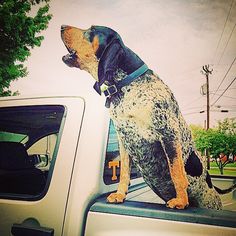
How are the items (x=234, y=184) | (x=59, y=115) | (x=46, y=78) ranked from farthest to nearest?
(x=46, y=78), (x=59, y=115), (x=234, y=184)

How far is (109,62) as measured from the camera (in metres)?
1.79

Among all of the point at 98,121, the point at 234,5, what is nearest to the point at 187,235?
the point at 98,121

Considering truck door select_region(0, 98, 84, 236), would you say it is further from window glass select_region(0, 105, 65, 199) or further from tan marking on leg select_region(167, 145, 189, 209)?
tan marking on leg select_region(167, 145, 189, 209)

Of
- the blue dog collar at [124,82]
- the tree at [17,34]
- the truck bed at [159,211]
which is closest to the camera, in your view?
the truck bed at [159,211]

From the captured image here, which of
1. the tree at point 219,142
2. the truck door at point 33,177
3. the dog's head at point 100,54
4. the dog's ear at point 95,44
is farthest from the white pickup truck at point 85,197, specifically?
the dog's ear at point 95,44

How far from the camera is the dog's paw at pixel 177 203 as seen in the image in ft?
4.68

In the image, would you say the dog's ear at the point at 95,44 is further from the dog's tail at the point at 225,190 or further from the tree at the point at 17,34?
the dog's tail at the point at 225,190

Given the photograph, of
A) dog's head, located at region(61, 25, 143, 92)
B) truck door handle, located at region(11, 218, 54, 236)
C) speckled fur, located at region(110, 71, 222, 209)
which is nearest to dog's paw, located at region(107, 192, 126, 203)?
speckled fur, located at region(110, 71, 222, 209)

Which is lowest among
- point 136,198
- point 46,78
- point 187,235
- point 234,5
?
point 187,235

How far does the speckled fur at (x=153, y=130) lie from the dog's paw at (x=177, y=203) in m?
0.04

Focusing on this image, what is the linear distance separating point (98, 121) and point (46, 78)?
63 centimetres

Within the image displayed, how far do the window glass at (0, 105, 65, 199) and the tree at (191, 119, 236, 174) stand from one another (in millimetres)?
796

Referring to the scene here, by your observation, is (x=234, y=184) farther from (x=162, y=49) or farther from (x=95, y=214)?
(x=162, y=49)

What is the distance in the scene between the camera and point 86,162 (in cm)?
155
